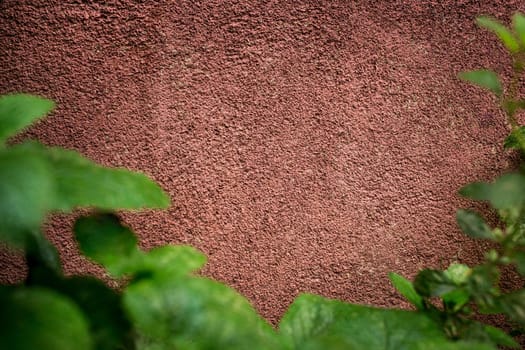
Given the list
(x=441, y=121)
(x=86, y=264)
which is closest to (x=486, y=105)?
(x=441, y=121)

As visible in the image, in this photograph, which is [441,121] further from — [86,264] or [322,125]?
[86,264]

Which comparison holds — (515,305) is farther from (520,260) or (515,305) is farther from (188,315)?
(188,315)

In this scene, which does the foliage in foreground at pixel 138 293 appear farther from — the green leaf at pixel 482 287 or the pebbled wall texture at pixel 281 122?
the pebbled wall texture at pixel 281 122

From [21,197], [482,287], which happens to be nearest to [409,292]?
[482,287]

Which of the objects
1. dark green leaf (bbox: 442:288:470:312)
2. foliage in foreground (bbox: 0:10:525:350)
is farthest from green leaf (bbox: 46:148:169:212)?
dark green leaf (bbox: 442:288:470:312)

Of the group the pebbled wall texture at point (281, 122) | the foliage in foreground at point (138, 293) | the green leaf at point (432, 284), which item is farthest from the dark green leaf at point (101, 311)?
the pebbled wall texture at point (281, 122)

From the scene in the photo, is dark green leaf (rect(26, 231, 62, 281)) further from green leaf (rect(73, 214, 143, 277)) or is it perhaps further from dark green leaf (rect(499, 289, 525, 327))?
dark green leaf (rect(499, 289, 525, 327))

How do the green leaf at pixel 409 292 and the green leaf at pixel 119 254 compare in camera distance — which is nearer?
the green leaf at pixel 119 254
